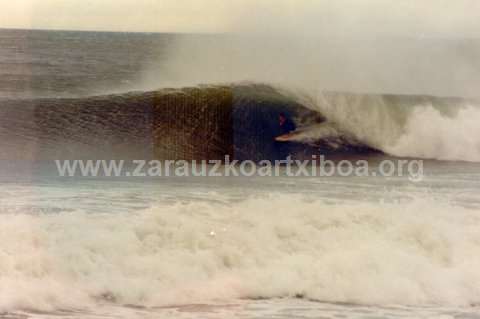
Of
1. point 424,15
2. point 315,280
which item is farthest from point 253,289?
point 424,15

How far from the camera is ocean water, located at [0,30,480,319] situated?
6.97ft

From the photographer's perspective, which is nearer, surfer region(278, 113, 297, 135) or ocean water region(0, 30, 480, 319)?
ocean water region(0, 30, 480, 319)

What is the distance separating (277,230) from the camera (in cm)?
219

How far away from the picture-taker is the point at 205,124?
2.22 meters

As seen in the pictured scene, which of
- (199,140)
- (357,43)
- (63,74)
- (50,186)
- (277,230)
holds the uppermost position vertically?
(357,43)

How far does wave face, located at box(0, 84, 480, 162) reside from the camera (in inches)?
87.0

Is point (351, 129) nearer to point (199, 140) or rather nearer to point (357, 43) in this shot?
point (357, 43)

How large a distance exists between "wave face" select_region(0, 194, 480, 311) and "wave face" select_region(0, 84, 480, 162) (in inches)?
9.8

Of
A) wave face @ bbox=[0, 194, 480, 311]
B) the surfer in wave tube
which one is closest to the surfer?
the surfer in wave tube

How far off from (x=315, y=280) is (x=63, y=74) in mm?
1407

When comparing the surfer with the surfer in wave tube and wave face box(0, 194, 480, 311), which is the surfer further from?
wave face box(0, 194, 480, 311)

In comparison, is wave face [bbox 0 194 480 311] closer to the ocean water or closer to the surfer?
the ocean water

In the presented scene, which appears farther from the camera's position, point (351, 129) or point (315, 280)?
point (351, 129)

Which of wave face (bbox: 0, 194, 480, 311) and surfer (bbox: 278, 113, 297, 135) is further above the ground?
surfer (bbox: 278, 113, 297, 135)
